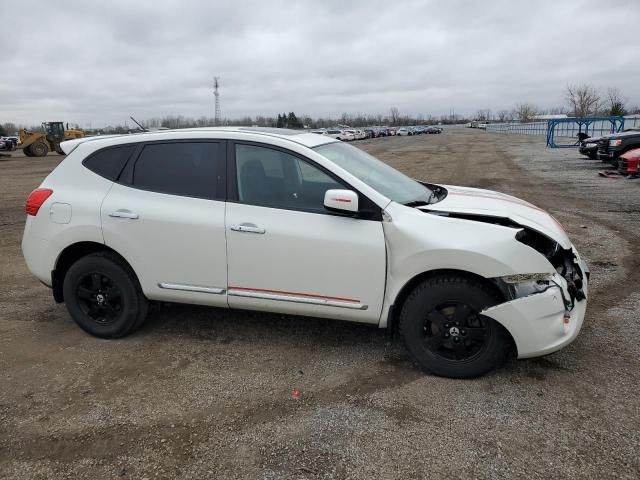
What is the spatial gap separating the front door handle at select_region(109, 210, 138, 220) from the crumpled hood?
89.7 inches

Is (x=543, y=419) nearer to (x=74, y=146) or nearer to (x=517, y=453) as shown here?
(x=517, y=453)

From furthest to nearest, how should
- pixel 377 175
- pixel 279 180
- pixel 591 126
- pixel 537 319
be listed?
pixel 591 126 < pixel 377 175 < pixel 279 180 < pixel 537 319

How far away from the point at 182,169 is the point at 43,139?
3859cm

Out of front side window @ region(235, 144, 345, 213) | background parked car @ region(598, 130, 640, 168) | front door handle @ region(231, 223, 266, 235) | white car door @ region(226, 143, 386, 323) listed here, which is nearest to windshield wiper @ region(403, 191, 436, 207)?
white car door @ region(226, 143, 386, 323)

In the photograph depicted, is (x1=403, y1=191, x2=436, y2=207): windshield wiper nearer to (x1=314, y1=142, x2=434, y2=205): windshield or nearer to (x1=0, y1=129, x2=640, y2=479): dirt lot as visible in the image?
(x1=314, y1=142, x2=434, y2=205): windshield

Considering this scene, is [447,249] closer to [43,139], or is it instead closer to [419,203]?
[419,203]

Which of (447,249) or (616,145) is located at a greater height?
(616,145)

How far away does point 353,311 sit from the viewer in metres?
3.68

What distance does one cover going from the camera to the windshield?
394cm

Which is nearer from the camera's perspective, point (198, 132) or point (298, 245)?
point (298, 245)

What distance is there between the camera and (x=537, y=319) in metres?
3.31

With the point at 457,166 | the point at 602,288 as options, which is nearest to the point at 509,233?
the point at 602,288

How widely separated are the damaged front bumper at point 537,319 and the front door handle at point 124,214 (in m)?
2.76

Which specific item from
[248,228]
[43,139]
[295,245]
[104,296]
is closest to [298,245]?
[295,245]
